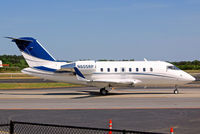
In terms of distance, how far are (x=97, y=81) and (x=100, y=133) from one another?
14.9 m

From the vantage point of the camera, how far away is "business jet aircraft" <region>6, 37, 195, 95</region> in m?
30.1

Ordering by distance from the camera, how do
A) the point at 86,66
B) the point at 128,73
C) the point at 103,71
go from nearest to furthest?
the point at 128,73
the point at 86,66
the point at 103,71

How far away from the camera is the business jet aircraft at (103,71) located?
3009 centimetres

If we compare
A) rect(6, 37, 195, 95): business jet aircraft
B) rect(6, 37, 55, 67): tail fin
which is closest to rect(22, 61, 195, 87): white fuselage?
rect(6, 37, 195, 95): business jet aircraft

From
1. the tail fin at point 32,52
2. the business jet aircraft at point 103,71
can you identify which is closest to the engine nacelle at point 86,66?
the business jet aircraft at point 103,71

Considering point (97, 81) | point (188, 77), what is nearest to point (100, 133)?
point (97, 81)

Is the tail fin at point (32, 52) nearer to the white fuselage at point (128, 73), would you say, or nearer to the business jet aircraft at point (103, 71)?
the business jet aircraft at point (103, 71)

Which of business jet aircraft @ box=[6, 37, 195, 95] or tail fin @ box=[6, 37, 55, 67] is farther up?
tail fin @ box=[6, 37, 55, 67]

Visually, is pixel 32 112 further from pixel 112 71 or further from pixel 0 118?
pixel 112 71

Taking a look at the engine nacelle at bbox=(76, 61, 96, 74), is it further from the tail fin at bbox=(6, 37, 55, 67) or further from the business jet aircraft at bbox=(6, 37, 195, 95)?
the tail fin at bbox=(6, 37, 55, 67)

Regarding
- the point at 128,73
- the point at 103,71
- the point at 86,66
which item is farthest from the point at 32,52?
the point at 128,73

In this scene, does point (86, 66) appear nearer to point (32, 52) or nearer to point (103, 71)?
point (103, 71)

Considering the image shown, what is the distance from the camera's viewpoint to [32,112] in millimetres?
18984

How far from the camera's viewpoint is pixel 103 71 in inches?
1196
